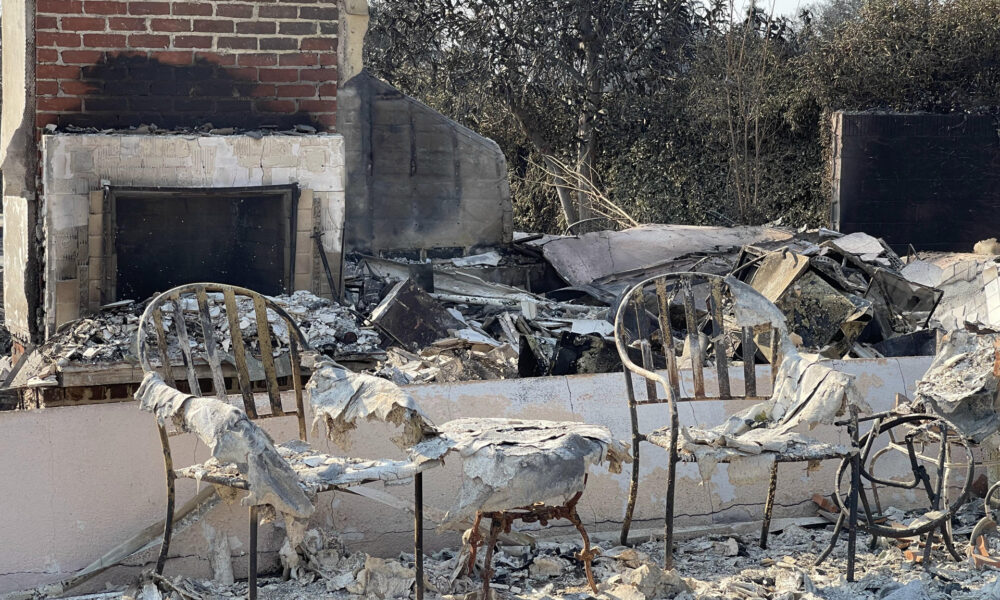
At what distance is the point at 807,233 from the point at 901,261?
932 millimetres

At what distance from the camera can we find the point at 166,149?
18.9 feet

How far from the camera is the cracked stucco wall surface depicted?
5609 mm

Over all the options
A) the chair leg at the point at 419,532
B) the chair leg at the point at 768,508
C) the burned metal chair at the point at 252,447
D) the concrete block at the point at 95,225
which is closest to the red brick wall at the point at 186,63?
the concrete block at the point at 95,225

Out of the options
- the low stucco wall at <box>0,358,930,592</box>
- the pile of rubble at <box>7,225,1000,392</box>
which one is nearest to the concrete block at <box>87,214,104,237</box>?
the pile of rubble at <box>7,225,1000,392</box>

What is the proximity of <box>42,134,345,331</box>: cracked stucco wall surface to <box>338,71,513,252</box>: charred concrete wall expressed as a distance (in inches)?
133

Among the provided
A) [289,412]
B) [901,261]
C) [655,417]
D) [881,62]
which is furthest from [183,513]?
[881,62]

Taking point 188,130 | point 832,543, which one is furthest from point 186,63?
point 832,543

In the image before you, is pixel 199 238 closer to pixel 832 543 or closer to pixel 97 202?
pixel 97 202

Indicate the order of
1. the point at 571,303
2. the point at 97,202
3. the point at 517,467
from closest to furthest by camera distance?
1. the point at 517,467
2. the point at 97,202
3. the point at 571,303

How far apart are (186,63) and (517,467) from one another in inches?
145

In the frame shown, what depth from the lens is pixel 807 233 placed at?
9.05m

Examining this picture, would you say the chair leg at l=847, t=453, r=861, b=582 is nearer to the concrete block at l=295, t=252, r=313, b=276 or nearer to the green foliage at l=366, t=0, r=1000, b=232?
the concrete block at l=295, t=252, r=313, b=276

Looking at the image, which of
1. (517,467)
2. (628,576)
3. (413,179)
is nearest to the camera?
(517,467)

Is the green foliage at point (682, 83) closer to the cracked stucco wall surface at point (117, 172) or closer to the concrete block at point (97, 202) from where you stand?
the cracked stucco wall surface at point (117, 172)
